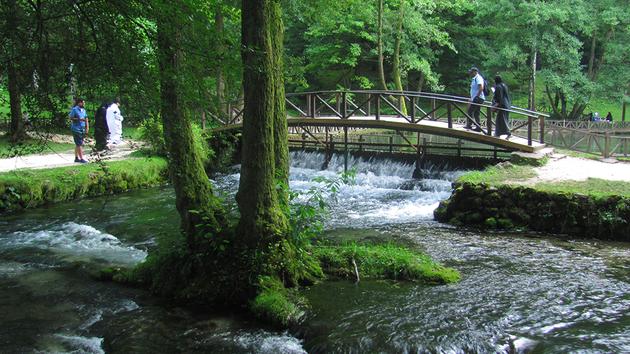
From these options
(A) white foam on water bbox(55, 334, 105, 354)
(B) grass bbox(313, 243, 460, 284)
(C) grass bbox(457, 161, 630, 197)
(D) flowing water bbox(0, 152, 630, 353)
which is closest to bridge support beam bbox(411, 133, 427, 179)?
(C) grass bbox(457, 161, 630, 197)

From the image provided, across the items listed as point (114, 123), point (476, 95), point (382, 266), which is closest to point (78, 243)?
point (382, 266)

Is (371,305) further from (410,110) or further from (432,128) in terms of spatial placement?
(410,110)

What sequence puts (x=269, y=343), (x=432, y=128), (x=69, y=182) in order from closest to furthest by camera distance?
(x=269, y=343)
(x=69, y=182)
(x=432, y=128)

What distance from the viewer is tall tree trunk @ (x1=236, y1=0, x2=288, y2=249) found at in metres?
6.98

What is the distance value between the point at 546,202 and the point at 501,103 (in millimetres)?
4956

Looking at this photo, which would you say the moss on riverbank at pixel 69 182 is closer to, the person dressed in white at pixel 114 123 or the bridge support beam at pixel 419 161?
the person dressed in white at pixel 114 123

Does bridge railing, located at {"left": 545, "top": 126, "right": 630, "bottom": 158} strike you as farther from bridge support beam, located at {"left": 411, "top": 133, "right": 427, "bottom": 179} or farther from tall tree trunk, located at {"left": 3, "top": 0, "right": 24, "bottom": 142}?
tall tree trunk, located at {"left": 3, "top": 0, "right": 24, "bottom": 142}

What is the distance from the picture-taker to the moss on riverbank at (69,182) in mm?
13445

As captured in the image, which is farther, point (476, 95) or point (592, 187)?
point (476, 95)

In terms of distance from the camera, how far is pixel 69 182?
14680 millimetres

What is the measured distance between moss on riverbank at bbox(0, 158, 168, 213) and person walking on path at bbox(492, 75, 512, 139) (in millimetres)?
10407

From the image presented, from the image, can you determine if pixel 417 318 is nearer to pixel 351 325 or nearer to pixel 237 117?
pixel 351 325

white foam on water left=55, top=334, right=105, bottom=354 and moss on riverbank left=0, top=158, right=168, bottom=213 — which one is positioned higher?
moss on riverbank left=0, top=158, right=168, bottom=213

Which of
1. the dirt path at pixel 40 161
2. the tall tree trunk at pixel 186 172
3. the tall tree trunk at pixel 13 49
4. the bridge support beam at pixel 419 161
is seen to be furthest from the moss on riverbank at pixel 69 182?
the bridge support beam at pixel 419 161
